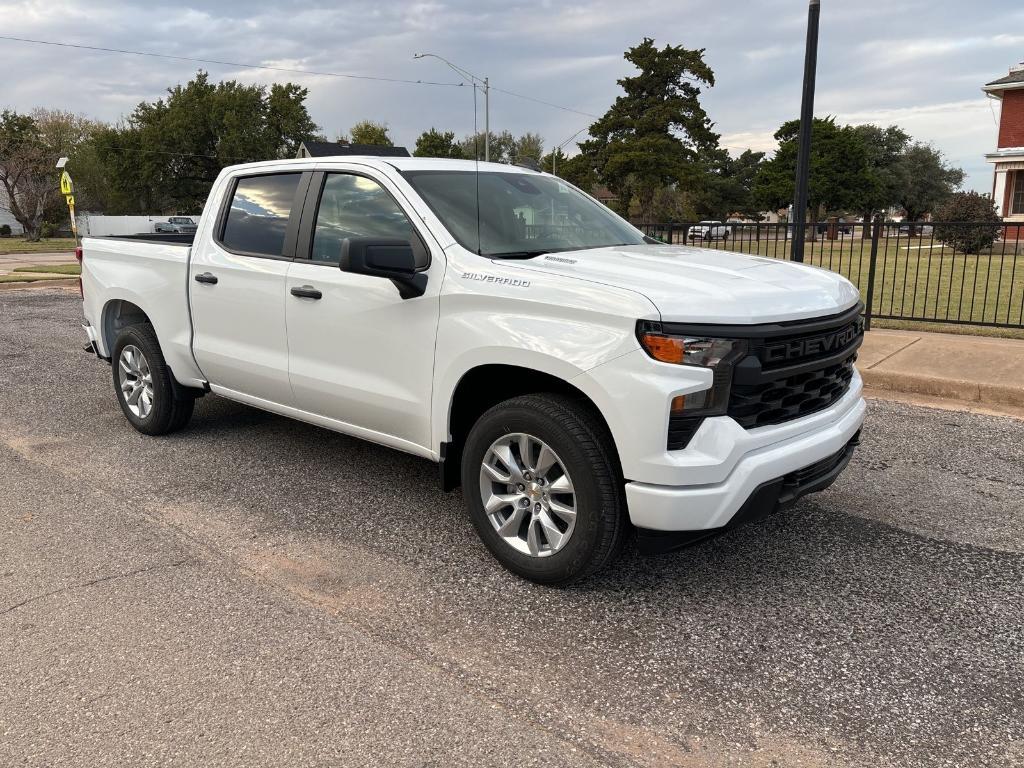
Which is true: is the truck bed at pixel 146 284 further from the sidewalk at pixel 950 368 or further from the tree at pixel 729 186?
the tree at pixel 729 186

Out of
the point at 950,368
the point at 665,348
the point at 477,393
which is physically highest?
the point at 665,348

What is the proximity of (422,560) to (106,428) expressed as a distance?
3546 millimetres

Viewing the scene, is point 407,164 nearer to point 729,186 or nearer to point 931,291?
point 931,291

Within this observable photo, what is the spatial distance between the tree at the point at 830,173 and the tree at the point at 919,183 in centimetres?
1449

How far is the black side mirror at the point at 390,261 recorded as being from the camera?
368cm

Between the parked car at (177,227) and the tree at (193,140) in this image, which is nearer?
the parked car at (177,227)

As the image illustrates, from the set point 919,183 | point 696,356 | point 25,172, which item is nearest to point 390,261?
point 696,356

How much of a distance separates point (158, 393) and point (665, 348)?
4.03m

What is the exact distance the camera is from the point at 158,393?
5758 mm

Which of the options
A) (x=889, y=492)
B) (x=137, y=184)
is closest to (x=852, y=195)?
(x=137, y=184)

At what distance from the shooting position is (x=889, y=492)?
4.85 metres

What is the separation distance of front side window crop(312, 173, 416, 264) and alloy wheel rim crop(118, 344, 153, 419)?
6.69ft

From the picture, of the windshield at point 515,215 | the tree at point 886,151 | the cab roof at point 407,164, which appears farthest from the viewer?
the tree at point 886,151

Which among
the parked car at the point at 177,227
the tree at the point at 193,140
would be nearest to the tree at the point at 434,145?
the tree at the point at 193,140
